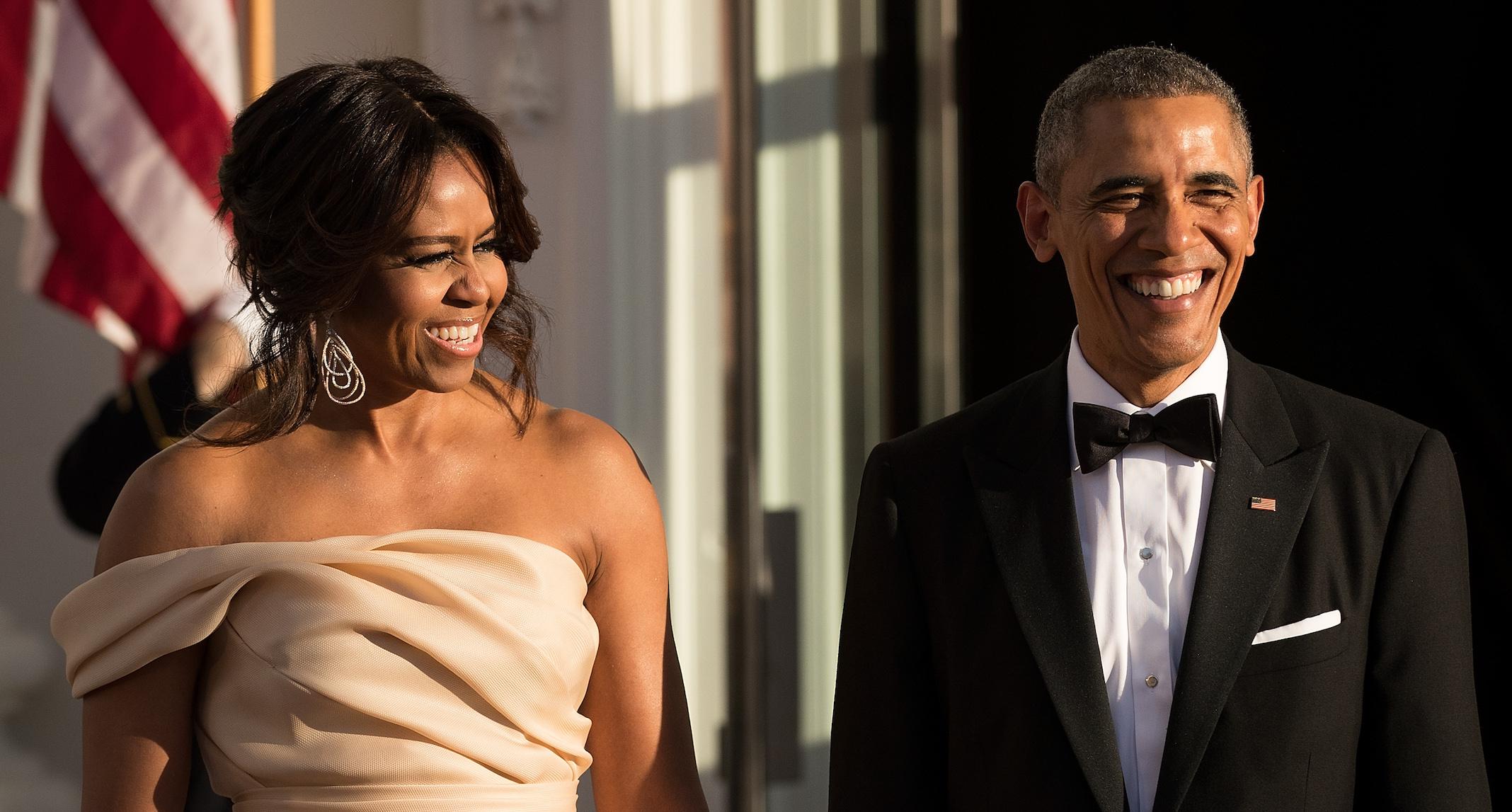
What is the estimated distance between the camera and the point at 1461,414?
9.14 ft

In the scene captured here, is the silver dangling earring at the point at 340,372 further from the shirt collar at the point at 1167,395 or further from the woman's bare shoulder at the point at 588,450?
the shirt collar at the point at 1167,395

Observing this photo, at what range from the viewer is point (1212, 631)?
5.96 ft

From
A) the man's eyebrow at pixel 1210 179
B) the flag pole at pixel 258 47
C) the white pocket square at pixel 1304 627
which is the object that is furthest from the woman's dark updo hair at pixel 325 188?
the flag pole at pixel 258 47

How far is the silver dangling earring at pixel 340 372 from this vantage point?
2203 millimetres

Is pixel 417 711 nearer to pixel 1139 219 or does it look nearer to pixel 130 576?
pixel 130 576

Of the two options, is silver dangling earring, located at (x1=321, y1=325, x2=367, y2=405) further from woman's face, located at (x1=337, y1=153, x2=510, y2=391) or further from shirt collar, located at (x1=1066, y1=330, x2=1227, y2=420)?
shirt collar, located at (x1=1066, y1=330, x2=1227, y2=420)

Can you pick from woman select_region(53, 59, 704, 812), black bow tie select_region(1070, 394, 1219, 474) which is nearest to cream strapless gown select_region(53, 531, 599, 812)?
woman select_region(53, 59, 704, 812)

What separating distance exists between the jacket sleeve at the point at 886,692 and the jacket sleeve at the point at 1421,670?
0.54 meters

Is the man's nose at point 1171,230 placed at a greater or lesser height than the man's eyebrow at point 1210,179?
lesser

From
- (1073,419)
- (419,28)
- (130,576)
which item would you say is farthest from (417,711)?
(419,28)

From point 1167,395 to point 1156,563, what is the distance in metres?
0.24

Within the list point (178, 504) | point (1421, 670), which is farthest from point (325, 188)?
point (1421, 670)

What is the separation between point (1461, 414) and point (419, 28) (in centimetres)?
307

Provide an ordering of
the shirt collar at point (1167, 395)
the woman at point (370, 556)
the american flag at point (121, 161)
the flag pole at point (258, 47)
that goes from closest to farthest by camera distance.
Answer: the shirt collar at point (1167, 395) → the woman at point (370, 556) → the american flag at point (121, 161) → the flag pole at point (258, 47)
